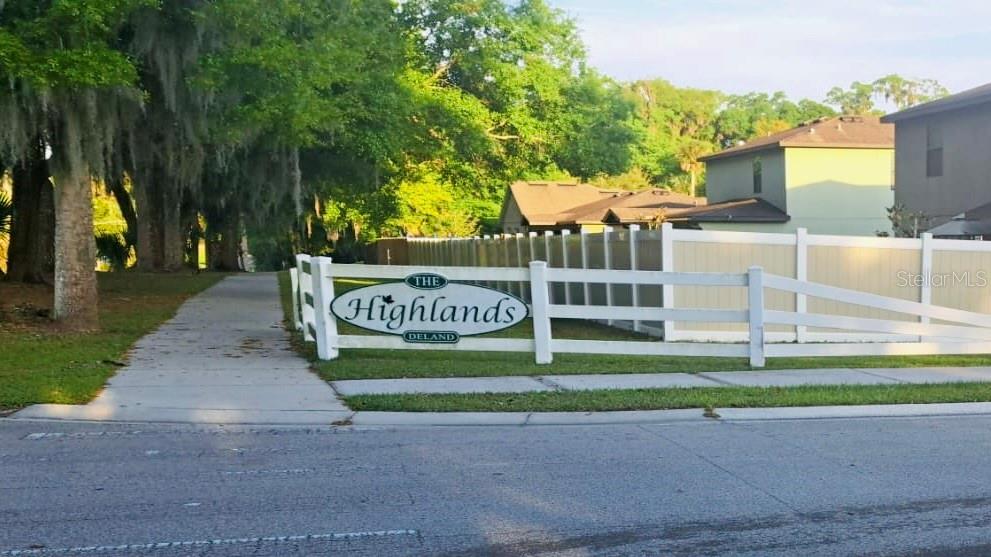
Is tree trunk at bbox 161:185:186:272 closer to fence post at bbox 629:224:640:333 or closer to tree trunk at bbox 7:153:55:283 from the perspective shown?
tree trunk at bbox 7:153:55:283

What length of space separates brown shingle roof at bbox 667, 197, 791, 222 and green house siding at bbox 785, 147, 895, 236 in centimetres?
69

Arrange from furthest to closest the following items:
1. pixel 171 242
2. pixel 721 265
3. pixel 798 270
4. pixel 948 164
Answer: pixel 171 242 < pixel 948 164 < pixel 798 270 < pixel 721 265

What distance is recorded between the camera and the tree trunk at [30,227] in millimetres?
19656

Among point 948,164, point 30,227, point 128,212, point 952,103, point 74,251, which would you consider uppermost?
point 952,103

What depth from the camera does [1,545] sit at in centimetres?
496

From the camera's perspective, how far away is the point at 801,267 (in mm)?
15133

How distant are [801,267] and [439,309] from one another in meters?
6.84

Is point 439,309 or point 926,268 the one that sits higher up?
point 439,309

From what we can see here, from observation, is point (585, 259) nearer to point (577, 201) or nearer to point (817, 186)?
point (817, 186)

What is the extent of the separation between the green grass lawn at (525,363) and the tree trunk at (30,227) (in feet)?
30.5

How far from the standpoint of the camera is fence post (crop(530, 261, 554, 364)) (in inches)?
440

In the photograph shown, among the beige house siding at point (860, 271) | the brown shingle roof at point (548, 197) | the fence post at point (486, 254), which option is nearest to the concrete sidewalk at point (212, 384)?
the beige house siding at point (860, 271)

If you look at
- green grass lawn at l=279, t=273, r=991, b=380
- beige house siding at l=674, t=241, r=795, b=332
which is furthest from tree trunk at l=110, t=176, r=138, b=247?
beige house siding at l=674, t=241, r=795, b=332

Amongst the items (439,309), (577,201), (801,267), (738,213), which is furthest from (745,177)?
(439,309)
